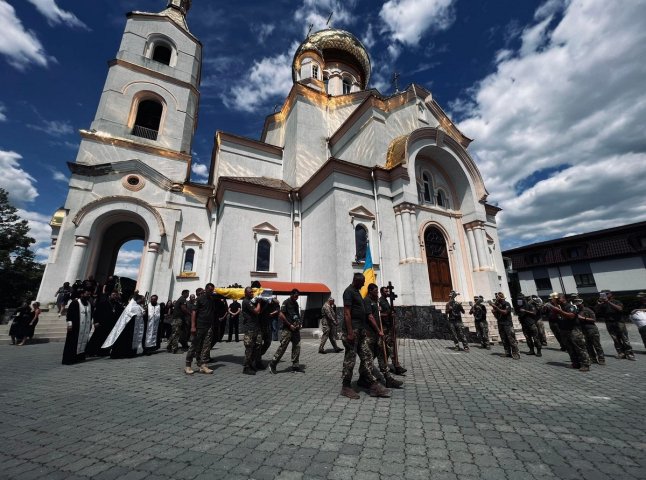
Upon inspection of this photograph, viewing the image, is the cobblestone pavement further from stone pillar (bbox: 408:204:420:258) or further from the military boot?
stone pillar (bbox: 408:204:420:258)

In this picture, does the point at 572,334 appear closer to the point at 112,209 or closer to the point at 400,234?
the point at 400,234

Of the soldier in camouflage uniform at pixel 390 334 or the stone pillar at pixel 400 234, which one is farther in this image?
the stone pillar at pixel 400 234

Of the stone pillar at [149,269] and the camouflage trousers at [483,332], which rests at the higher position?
the stone pillar at [149,269]

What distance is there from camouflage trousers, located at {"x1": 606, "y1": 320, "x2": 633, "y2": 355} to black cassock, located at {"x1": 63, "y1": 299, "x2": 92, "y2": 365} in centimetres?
1413

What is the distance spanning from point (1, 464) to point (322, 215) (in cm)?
1267

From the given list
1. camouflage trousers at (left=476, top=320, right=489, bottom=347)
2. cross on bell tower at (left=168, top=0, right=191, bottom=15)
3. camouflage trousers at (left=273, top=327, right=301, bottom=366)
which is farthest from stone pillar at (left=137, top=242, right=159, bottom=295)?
cross on bell tower at (left=168, top=0, right=191, bottom=15)

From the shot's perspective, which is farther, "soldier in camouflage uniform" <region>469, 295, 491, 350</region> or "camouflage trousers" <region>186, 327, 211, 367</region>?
"soldier in camouflage uniform" <region>469, 295, 491, 350</region>

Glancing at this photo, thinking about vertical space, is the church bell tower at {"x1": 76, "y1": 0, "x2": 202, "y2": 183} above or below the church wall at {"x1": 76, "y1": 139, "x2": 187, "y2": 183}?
above

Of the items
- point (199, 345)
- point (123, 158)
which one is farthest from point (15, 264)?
point (199, 345)

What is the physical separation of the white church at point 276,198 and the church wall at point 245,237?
0.06 metres

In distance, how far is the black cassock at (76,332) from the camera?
6.55m

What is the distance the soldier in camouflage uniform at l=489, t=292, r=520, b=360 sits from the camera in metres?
Result: 7.50

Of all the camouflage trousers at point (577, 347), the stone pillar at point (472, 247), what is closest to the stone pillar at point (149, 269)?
the camouflage trousers at point (577, 347)

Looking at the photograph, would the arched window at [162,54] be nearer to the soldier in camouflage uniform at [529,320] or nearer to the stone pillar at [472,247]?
the stone pillar at [472,247]
